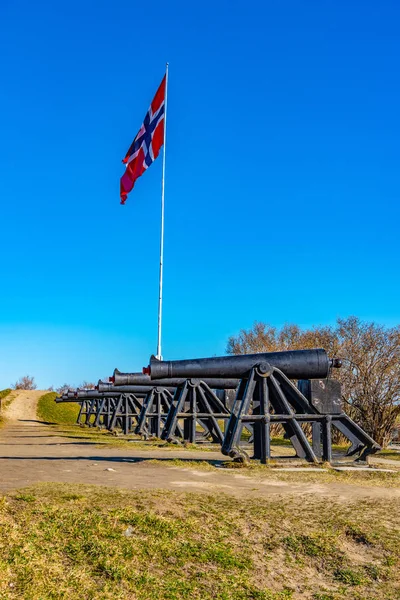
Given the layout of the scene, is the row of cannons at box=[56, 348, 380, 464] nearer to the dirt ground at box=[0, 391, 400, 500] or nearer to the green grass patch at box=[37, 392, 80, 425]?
the dirt ground at box=[0, 391, 400, 500]

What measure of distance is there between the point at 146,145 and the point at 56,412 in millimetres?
33669

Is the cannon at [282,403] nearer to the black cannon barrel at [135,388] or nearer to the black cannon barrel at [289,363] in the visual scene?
the black cannon barrel at [289,363]

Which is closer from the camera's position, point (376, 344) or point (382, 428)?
point (382, 428)

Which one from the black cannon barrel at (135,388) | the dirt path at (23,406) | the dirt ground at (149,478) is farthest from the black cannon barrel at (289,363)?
the dirt path at (23,406)

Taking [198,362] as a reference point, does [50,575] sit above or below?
below

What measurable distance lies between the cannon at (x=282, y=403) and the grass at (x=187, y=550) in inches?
165

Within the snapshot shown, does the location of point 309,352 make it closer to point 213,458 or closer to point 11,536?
point 213,458

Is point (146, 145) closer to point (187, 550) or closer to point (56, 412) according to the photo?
point (187, 550)

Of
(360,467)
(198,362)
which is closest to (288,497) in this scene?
(360,467)

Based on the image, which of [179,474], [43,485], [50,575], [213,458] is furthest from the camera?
[213,458]

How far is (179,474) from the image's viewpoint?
8203 millimetres

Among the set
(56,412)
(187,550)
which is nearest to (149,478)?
(187,550)

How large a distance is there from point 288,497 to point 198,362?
5.27m

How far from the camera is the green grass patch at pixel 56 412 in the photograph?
47.9 metres
